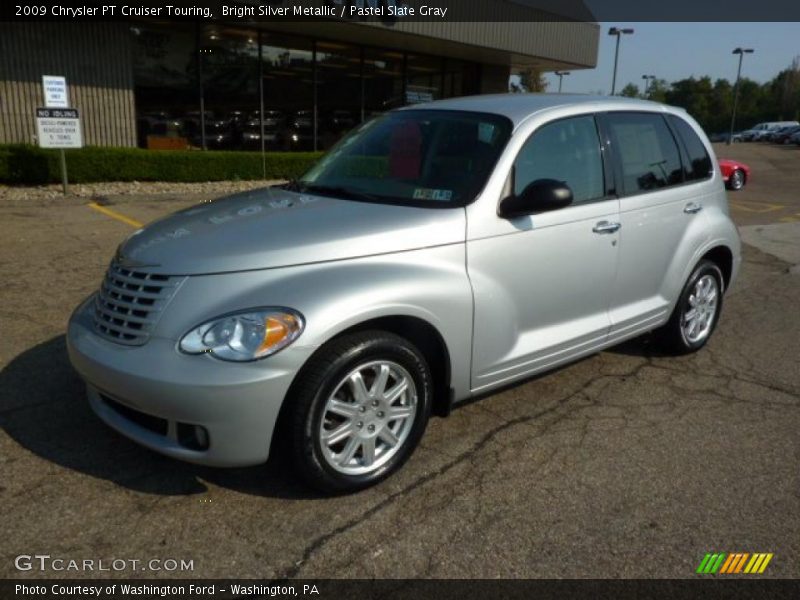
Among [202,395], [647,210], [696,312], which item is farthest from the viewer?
[696,312]

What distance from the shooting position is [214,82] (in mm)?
16359

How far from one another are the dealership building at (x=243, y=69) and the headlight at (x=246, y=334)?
1364cm

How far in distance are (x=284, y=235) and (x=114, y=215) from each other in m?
8.17

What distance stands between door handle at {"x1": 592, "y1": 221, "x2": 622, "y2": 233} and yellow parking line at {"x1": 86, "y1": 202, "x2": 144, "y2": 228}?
7.09 m

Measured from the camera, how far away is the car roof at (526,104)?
372cm

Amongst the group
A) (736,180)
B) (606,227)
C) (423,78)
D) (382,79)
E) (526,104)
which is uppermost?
(423,78)

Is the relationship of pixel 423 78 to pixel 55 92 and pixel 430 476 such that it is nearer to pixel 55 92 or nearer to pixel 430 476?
pixel 55 92

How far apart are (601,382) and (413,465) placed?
1696 mm

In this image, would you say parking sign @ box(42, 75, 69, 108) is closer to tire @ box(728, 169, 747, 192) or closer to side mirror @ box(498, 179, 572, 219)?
side mirror @ box(498, 179, 572, 219)

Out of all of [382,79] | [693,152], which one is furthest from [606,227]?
[382,79]

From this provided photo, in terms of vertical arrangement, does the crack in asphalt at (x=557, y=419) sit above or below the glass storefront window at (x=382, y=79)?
below

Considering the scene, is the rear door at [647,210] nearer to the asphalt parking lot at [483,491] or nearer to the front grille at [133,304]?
the asphalt parking lot at [483,491]

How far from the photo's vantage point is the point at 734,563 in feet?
8.59

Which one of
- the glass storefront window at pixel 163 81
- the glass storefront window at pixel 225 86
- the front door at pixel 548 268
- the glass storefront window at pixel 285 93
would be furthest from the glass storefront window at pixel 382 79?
the front door at pixel 548 268
